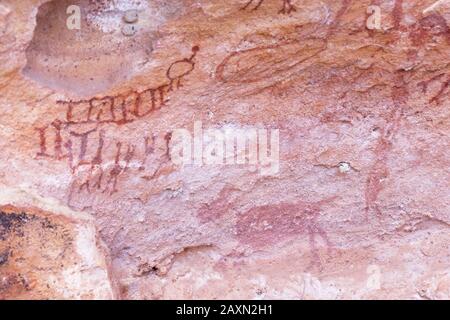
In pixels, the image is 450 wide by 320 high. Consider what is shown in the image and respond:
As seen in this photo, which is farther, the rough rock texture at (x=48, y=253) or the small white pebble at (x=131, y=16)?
the small white pebble at (x=131, y=16)

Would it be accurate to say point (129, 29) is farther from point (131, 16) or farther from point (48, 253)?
point (48, 253)

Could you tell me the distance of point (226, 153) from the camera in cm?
206

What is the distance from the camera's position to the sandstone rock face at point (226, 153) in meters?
1.87

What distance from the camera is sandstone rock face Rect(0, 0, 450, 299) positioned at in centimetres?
187

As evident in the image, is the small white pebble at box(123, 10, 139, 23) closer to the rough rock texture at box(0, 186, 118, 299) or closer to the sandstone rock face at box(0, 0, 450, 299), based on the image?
the sandstone rock face at box(0, 0, 450, 299)

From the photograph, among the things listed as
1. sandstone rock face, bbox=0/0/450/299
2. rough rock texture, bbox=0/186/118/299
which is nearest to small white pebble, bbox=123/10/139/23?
sandstone rock face, bbox=0/0/450/299

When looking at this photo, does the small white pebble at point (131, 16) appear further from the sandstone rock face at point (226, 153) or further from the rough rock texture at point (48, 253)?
the rough rock texture at point (48, 253)

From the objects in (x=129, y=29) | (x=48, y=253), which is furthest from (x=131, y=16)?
(x=48, y=253)

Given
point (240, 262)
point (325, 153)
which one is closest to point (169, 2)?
point (325, 153)

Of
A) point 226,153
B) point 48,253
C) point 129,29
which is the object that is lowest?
point 48,253

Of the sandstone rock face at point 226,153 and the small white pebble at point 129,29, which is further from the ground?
the small white pebble at point 129,29

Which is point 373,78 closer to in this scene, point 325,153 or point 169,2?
point 325,153

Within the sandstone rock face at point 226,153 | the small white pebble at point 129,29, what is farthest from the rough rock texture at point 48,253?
the small white pebble at point 129,29

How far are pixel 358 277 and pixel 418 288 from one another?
17 cm
